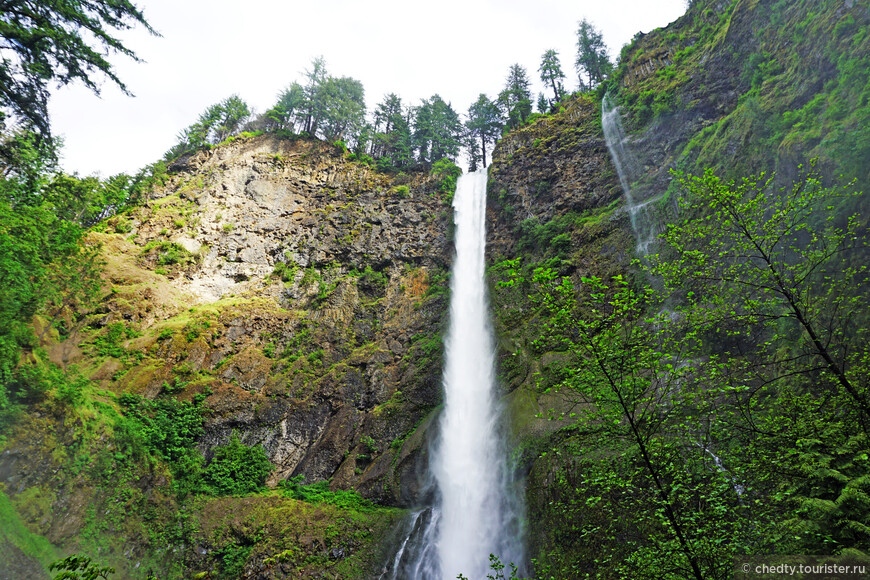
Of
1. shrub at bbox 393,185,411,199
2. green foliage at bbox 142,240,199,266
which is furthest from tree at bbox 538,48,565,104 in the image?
green foliage at bbox 142,240,199,266

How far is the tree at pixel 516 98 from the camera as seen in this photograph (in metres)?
35.1

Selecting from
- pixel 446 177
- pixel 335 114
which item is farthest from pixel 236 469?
pixel 335 114

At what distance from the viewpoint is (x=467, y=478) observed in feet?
49.9

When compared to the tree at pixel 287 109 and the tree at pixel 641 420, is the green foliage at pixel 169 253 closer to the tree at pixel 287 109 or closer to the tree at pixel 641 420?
the tree at pixel 287 109

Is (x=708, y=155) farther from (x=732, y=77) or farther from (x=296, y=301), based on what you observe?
(x=296, y=301)

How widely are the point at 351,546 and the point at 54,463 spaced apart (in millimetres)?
9746

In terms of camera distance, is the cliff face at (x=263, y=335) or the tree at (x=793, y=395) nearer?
the tree at (x=793, y=395)

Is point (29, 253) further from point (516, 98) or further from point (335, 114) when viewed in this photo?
point (516, 98)

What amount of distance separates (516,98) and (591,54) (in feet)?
25.2

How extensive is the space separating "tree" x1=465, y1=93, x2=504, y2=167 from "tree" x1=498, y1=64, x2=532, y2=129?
A: 0.95 metres

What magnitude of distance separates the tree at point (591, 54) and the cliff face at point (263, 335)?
1910cm

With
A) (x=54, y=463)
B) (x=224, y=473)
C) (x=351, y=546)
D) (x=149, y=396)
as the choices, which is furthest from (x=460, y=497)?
(x=149, y=396)

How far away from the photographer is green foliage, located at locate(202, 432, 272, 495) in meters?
16.3

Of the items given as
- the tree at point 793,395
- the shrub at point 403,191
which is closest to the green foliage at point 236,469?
the tree at point 793,395
